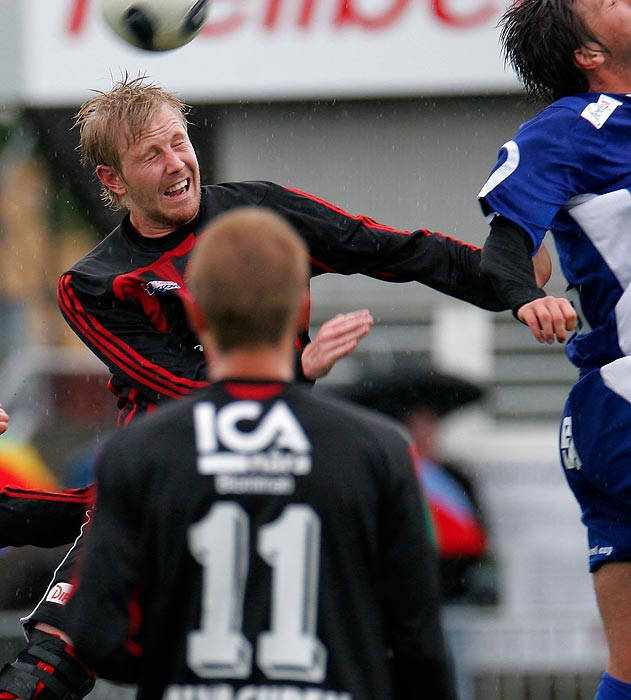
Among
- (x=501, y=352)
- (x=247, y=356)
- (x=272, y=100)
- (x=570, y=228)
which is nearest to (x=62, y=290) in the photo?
(x=570, y=228)

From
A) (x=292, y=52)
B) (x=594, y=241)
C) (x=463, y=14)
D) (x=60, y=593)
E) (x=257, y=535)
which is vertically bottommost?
(x=60, y=593)

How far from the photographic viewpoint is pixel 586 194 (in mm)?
3801

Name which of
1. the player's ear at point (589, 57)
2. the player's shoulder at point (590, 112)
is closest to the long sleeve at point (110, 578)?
the player's shoulder at point (590, 112)

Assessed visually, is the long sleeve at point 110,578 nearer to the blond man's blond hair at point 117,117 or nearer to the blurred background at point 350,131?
the blond man's blond hair at point 117,117

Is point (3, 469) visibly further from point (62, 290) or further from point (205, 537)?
point (205, 537)

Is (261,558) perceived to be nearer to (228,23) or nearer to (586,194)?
(586,194)

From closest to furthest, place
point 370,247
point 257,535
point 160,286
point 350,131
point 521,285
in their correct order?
point 257,535 → point 521,285 → point 160,286 → point 370,247 → point 350,131

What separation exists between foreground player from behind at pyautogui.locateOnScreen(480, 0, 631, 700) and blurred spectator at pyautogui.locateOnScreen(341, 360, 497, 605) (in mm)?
4574

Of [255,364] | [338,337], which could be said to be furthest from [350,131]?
[255,364]

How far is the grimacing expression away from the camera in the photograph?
4328mm

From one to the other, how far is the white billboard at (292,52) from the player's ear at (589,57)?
8.32 metres

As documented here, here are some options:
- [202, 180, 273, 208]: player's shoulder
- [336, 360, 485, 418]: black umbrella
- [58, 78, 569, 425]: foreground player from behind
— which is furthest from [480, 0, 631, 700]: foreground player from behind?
[336, 360, 485, 418]: black umbrella

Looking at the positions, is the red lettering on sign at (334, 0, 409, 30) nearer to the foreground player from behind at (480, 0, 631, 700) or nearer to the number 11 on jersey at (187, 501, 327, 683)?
the foreground player from behind at (480, 0, 631, 700)

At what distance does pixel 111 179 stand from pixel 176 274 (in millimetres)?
502
